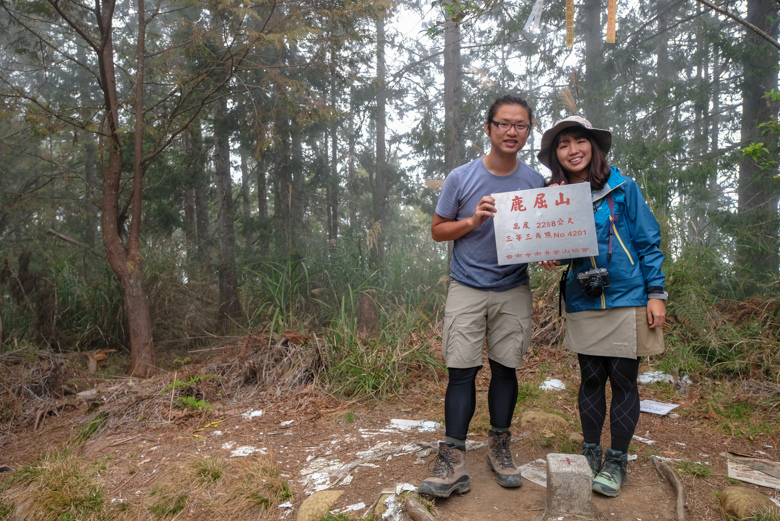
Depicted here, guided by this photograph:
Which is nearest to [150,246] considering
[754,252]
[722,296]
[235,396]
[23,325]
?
[23,325]

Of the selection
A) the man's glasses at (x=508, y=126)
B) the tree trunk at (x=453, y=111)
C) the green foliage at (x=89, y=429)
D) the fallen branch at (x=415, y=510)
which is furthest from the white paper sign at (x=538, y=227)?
the tree trunk at (x=453, y=111)

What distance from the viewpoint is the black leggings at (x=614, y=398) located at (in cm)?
247

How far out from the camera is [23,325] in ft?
22.6

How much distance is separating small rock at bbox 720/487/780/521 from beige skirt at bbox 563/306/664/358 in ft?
2.33

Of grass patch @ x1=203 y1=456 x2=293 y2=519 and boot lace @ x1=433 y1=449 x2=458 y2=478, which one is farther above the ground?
boot lace @ x1=433 y1=449 x2=458 y2=478

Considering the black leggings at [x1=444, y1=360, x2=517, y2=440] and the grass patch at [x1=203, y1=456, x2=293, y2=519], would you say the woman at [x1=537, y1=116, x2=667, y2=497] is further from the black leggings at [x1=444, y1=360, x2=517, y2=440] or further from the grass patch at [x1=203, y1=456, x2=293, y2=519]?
the grass patch at [x1=203, y1=456, x2=293, y2=519]

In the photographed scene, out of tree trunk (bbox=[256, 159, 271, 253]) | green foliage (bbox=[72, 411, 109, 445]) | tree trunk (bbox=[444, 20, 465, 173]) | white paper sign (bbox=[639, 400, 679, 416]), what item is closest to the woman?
white paper sign (bbox=[639, 400, 679, 416])

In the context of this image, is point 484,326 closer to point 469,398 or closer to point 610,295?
point 469,398

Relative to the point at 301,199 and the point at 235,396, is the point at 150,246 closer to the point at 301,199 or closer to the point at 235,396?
the point at 301,199

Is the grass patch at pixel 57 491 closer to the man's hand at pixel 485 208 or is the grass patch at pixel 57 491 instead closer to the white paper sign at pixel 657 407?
the man's hand at pixel 485 208

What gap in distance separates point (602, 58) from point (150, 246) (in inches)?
444

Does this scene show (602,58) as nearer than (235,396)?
No

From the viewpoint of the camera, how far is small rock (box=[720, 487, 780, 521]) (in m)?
2.26

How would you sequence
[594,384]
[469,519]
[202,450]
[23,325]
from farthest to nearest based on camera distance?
[23,325] < [202,450] < [594,384] < [469,519]
